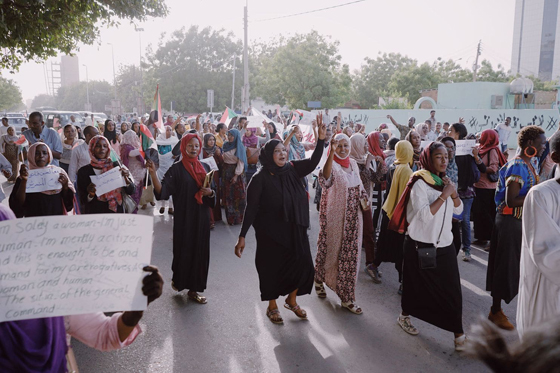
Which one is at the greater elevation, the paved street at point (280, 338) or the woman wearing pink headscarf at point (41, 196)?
the woman wearing pink headscarf at point (41, 196)

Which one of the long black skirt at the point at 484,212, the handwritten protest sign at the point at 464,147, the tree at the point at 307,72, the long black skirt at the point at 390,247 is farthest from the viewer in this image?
the tree at the point at 307,72

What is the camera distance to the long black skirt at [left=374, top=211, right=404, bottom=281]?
16.9ft

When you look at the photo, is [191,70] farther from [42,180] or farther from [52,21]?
[42,180]

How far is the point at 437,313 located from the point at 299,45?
37.3 m

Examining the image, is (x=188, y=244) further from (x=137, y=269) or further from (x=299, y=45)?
(x=299, y=45)

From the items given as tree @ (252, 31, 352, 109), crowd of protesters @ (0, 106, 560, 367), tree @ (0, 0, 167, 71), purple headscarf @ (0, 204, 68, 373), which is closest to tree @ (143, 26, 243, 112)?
tree @ (252, 31, 352, 109)

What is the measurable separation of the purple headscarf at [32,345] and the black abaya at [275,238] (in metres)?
2.49

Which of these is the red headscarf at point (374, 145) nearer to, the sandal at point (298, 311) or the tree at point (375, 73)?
the sandal at point (298, 311)

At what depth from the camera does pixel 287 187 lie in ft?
13.6

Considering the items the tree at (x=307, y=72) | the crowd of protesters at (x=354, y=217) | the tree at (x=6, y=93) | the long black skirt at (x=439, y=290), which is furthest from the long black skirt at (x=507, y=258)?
the tree at (x=6, y=93)

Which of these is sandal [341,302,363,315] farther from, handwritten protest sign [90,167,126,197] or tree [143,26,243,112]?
tree [143,26,243,112]

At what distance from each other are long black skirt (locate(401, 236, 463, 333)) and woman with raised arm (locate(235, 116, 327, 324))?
1023 millimetres

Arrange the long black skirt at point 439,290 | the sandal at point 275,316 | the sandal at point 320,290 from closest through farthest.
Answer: the long black skirt at point 439,290
the sandal at point 275,316
the sandal at point 320,290

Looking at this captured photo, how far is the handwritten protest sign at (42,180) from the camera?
3844 millimetres
